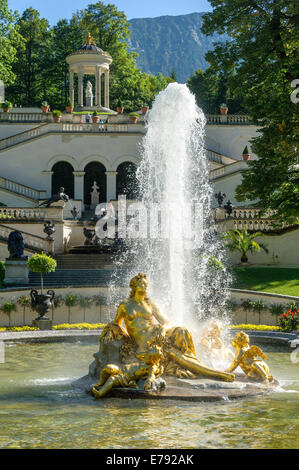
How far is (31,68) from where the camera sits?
64.5 m

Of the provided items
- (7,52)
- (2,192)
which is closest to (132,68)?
(7,52)

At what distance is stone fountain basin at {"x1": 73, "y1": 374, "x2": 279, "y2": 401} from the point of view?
1009 cm

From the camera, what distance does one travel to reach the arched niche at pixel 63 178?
43.4 metres

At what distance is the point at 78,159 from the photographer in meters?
43.5

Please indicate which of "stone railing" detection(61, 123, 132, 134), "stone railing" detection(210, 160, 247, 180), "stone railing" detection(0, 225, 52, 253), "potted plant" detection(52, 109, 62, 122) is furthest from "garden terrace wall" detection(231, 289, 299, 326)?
"potted plant" detection(52, 109, 62, 122)

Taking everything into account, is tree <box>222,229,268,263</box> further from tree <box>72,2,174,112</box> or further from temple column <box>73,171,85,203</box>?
tree <box>72,2,174,112</box>

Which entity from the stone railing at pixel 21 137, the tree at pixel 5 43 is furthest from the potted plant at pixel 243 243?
the tree at pixel 5 43

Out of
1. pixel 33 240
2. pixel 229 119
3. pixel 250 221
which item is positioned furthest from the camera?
pixel 229 119

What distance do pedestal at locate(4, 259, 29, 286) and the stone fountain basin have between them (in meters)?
14.0

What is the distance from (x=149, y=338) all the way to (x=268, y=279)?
15.2 m

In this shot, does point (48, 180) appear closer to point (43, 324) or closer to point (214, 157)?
point (214, 157)

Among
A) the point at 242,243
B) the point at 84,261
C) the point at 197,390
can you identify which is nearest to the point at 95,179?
the point at 84,261

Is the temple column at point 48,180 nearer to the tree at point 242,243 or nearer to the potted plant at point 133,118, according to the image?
the potted plant at point 133,118

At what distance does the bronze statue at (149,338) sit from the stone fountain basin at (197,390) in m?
0.17
